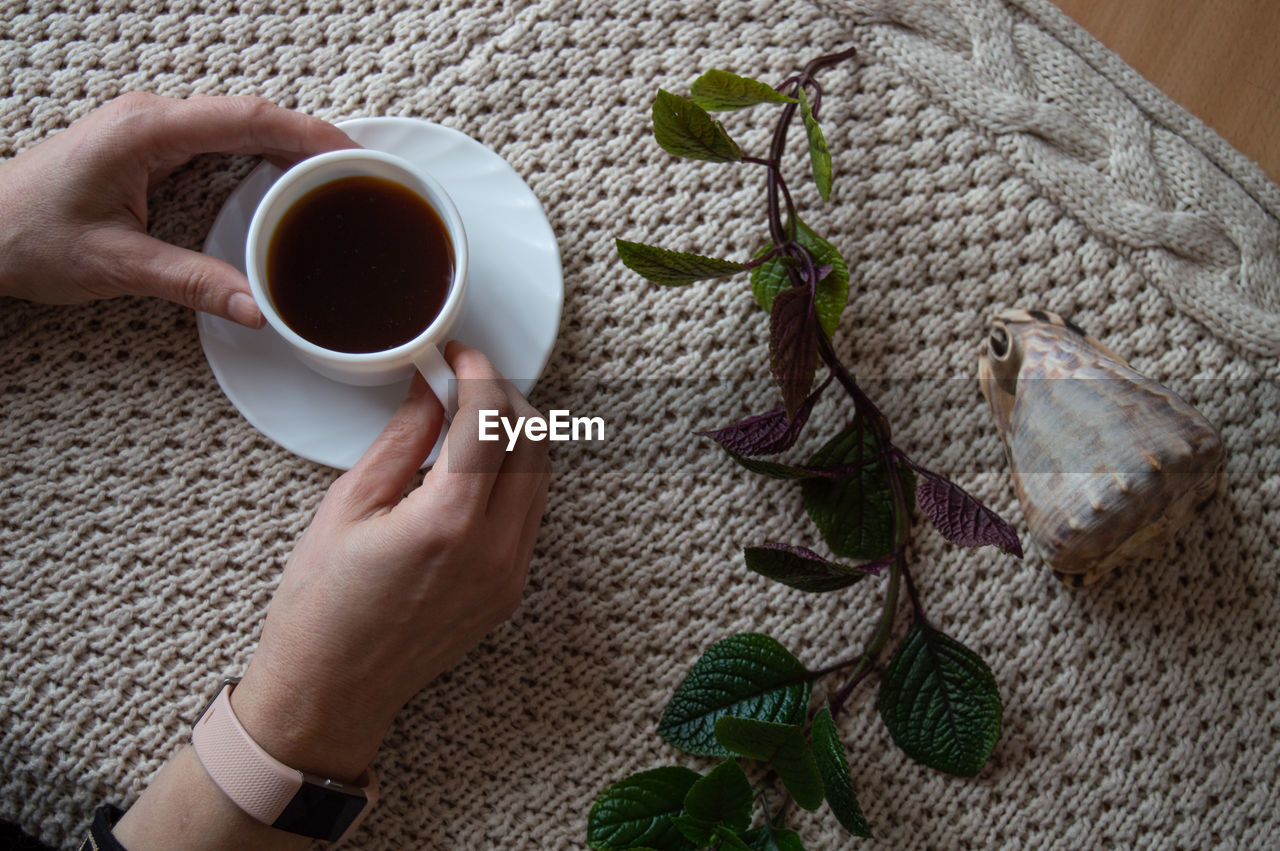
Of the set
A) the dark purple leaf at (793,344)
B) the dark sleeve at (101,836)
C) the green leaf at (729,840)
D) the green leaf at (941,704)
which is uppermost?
the dark purple leaf at (793,344)

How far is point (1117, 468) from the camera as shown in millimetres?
720

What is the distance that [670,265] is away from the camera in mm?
692

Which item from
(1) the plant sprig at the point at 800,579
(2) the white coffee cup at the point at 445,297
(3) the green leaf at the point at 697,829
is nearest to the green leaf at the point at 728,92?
(1) the plant sprig at the point at 800,579

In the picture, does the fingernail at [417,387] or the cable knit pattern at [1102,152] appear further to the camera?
the cable knit pattern at [1102,152]

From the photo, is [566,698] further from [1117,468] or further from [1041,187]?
[1041,187]

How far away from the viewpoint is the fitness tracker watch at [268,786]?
2.27 ft

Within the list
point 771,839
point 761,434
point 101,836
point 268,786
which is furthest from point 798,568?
point 101,836

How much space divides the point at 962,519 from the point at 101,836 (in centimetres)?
71

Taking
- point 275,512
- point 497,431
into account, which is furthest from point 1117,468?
point 275,512

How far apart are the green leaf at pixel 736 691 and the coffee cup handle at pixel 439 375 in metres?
0.30

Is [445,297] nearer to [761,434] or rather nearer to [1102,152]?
[761,434]

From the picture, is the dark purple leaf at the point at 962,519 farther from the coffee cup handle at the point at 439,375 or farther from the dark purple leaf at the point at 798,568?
the coffee cup handle at the point at 439,375

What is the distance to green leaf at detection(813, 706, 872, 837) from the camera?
71 centimetres

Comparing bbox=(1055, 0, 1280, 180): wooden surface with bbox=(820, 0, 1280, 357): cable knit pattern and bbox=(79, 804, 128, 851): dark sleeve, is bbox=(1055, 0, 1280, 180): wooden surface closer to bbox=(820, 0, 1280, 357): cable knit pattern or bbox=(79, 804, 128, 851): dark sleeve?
bbox=(820, 0, 1280, 357): cable knit pattern
